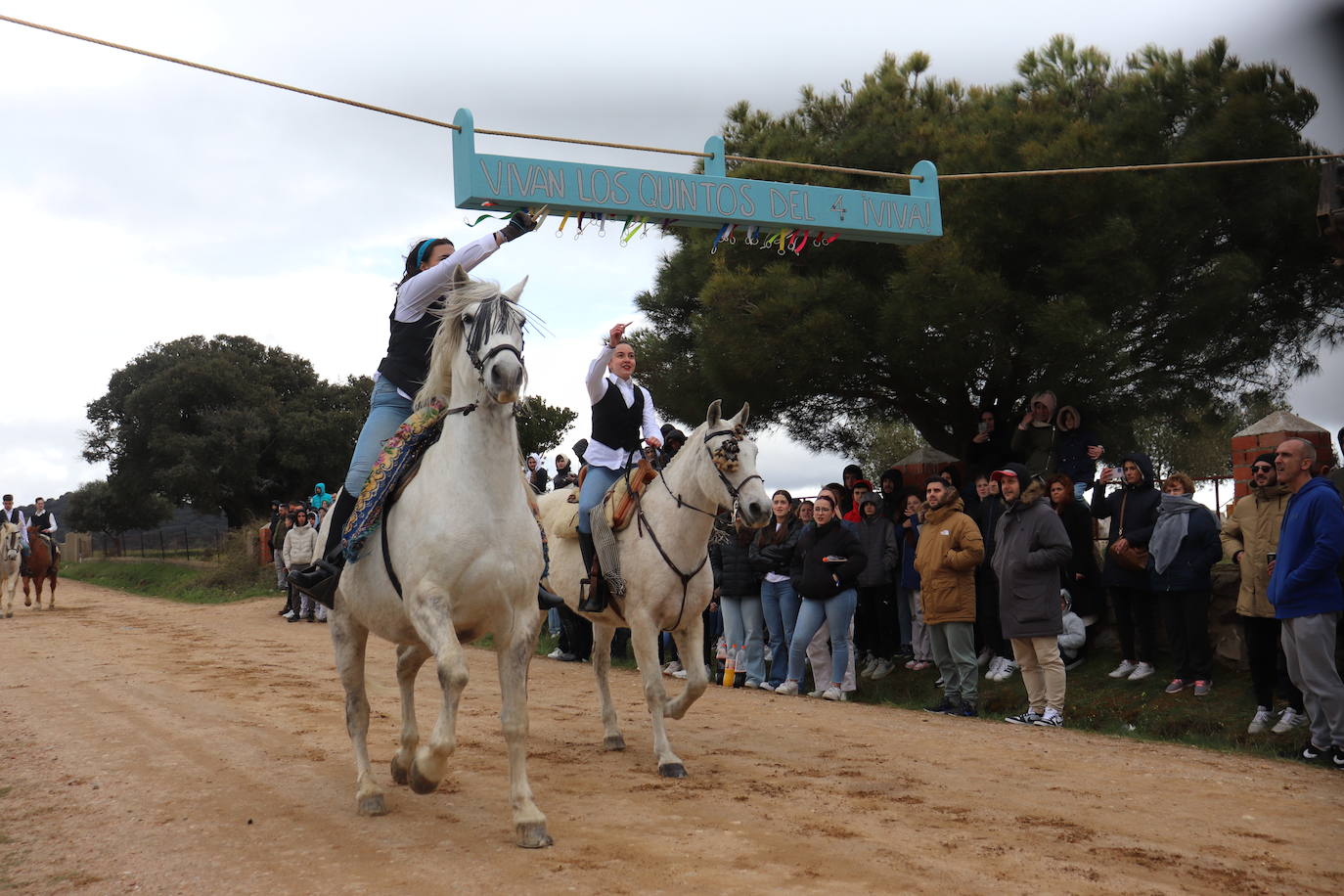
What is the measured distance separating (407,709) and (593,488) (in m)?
2.88

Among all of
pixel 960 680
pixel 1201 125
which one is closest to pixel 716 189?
pixel 960 680

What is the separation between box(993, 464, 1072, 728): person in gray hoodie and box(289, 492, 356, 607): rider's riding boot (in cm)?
642

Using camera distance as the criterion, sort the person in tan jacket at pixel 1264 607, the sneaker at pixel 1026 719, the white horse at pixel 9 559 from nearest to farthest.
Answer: the person in tan jacket at pixel 1264 607 → the sneaker at pixel 1026 719 → the white horse at pixel 9 559

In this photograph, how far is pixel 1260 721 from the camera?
9.07 m

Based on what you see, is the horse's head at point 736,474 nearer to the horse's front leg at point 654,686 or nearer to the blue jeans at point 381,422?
the horse's front leg at point 654,686

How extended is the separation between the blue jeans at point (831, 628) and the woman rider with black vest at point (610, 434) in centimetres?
375

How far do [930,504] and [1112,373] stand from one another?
3.84 m

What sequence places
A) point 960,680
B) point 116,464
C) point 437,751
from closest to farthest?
point 437,751
point 960,680
point 116,464

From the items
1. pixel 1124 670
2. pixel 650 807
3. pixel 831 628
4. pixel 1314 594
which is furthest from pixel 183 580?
pixel 1314 594

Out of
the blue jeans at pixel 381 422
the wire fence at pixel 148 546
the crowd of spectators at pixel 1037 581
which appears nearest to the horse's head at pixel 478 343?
the blue jeans at pixel 381 422

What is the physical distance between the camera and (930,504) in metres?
11.3

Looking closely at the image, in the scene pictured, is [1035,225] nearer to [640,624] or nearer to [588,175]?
[588,175]

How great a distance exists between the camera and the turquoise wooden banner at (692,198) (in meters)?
8.41

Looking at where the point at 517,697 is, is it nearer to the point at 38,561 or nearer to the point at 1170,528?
the point at 1170,528
